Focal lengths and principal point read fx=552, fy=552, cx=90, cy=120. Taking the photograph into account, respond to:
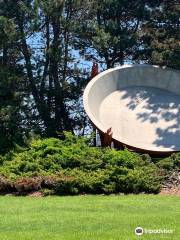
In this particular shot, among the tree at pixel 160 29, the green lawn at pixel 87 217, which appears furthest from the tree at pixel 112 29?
the green lawn at pixel 87 217

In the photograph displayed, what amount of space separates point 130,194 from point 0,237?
610 cm

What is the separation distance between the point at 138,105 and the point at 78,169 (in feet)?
22.5

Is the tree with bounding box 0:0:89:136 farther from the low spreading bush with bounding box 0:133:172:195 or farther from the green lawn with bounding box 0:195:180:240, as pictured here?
the green lawn with bounding box 0:195:180:240

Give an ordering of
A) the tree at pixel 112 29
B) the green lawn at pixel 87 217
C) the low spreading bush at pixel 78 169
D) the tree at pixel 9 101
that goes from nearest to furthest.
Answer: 1. the green lawn at pixel 87 217
2. the low spreading bush at pixel 78 169
3. the tree at pixel 9 101
4. the tree at pixel 112 29

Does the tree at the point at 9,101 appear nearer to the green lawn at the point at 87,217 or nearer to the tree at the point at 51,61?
the tree at the point at 51,61

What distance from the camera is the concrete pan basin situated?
61.3ft

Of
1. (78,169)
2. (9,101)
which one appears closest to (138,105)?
(9,101)

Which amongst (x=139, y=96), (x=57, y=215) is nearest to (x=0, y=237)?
(x=57, y=215)

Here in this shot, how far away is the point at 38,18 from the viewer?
921 inches

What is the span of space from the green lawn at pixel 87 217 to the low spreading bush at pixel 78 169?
48.6 inches

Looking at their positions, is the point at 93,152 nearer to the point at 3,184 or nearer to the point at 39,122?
the point at 3,184

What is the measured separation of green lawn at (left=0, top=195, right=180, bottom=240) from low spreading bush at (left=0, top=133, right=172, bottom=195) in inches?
48.6

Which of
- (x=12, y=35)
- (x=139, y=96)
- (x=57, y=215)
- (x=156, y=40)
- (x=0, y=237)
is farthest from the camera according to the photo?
(x=156, y=40)

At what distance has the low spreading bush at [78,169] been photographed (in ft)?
43.1
